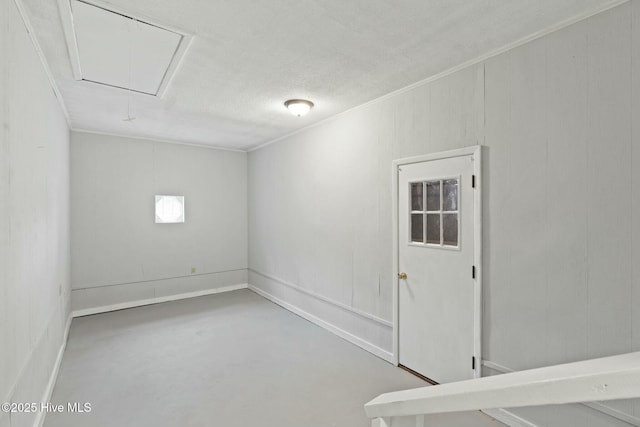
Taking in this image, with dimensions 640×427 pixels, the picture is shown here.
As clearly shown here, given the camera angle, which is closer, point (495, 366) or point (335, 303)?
point (495, 366)

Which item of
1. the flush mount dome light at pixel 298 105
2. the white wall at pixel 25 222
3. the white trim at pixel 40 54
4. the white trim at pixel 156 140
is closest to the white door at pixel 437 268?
the flush mount dome light at pixel 298 105

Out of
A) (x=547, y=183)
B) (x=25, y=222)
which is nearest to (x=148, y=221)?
(x=25, y=222)

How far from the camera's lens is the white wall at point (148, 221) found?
4.96 meters

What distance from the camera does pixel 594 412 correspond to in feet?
6.57

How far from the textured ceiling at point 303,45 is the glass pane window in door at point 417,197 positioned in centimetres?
103

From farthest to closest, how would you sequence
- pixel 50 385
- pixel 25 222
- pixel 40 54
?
pixel 50 385
pixel 40 54
pixel 25 222

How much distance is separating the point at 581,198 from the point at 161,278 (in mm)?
5924

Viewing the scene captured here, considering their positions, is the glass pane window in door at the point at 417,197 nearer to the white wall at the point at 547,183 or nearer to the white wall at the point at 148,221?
the white wall at the point at 547,183

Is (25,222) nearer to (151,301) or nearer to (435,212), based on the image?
(435,212)

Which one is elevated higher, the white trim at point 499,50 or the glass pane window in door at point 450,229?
the white trim at point 499,50

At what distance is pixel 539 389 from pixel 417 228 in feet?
8.96

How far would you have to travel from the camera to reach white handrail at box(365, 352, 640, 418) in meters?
0.42

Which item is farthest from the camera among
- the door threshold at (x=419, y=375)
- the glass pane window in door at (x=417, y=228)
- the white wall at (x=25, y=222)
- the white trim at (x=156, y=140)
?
the white trim at (x=156, y=140)

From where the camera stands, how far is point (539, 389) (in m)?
0.51
